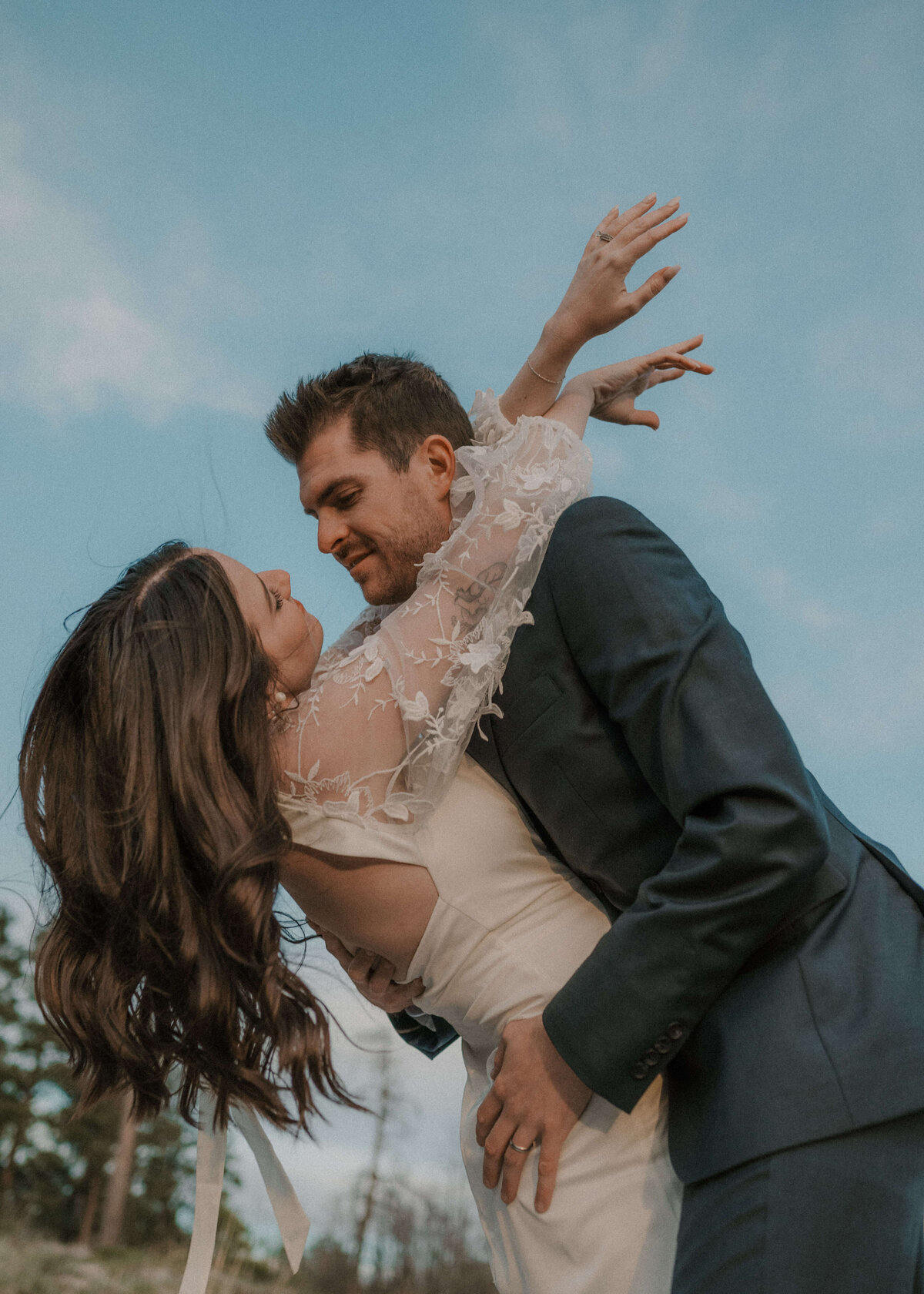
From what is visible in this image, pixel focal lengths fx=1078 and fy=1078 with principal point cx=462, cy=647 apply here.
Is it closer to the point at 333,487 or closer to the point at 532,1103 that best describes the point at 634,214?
the point at 333,487

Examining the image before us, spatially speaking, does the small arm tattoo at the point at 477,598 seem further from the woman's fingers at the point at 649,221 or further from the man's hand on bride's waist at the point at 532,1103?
the woman's fingers at the point at 649,221

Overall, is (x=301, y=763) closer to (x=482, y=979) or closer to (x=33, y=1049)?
(x=482, y=979)

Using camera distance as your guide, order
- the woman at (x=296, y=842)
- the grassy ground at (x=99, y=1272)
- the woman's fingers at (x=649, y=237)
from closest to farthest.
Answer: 1. the woman at (x=296, y=842)
2. the woman's fingers at (x=649, y=237)
3. the grassy ground at (x=99, y=1272)

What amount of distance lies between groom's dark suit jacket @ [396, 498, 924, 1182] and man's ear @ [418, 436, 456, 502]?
1.18 m

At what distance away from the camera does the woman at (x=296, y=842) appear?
2.43 metres

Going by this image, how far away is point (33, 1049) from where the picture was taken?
2591cm

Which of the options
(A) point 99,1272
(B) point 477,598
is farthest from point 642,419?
(A) point 99,1272

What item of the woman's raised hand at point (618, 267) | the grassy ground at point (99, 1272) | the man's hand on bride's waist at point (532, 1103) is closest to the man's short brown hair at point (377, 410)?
the woman's raised hand at point (618, 267)

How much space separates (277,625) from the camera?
108 inches

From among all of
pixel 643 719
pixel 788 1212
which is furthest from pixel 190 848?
pixel 788 1212

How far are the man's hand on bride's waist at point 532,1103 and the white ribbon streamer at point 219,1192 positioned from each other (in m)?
0.94

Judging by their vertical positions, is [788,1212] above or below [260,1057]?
below

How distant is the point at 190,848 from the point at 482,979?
2.46 feet

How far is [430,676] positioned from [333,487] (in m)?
1.26
